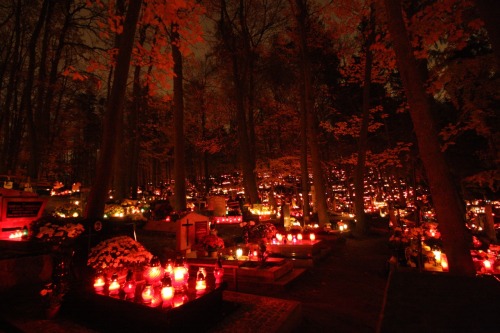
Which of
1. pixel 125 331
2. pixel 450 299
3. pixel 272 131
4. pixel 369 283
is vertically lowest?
pixel 369 283

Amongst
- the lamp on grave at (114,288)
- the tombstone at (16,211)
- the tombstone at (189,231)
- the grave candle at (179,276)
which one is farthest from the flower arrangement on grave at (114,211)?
the grave candle at (179,276)

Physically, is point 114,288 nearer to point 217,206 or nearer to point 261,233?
point 261,233

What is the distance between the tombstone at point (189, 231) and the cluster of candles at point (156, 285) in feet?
12.0

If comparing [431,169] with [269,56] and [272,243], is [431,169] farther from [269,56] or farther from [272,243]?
[269,56]

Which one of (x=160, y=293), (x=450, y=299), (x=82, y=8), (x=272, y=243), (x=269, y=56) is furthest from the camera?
(x=269, y=56)

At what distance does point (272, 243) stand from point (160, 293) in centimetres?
707

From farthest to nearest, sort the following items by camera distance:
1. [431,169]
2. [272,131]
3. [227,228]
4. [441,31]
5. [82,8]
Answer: [272,131]
[82,8]
[227,228]
[441,31]
[431,169]

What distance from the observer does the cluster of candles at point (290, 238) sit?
38.5 ft

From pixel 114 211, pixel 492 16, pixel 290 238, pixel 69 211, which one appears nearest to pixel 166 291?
pixel 492 16

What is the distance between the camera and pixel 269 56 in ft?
82.5

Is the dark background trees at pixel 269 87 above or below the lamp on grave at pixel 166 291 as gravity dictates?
above

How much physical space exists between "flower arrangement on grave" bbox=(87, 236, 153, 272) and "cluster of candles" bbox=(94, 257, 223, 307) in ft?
0.70

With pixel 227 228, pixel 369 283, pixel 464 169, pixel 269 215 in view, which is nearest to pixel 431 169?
pixel 369 283

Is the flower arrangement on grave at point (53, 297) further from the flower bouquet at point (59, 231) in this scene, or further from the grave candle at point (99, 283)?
the flower bouquet at point (59, 231)
